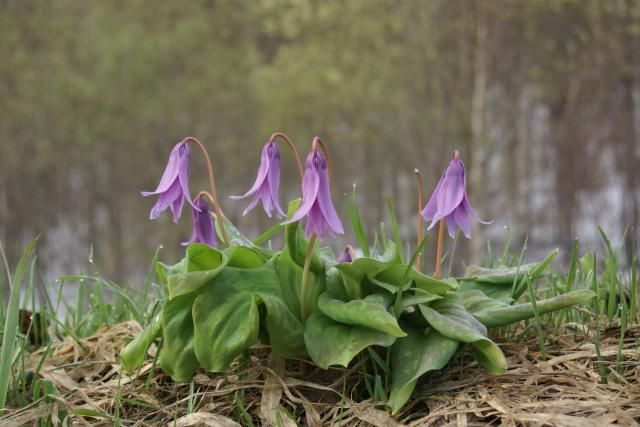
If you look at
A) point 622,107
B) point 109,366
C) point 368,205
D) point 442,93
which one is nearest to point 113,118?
point 368,205

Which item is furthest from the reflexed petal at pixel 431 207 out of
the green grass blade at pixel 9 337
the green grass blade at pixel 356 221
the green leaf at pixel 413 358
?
the green grass blade at pixel 9 337

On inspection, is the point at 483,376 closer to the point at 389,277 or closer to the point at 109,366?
the point at 389,277

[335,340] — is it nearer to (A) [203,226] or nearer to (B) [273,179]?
(B) [273,179]

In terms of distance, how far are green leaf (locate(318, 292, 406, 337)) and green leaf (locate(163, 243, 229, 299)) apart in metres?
0.26

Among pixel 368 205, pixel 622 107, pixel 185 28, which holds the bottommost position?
pixel 368 205

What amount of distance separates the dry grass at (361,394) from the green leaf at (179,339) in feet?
0.20

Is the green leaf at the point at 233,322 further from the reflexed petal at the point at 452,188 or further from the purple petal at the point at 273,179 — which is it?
the reflexed petal at the point at 452,188

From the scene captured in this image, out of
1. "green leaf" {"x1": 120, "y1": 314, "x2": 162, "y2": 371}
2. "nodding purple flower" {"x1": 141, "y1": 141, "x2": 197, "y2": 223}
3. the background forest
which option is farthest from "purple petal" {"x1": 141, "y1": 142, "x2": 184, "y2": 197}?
the background forest

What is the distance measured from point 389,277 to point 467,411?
36cm

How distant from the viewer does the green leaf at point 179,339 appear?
1.85 meters

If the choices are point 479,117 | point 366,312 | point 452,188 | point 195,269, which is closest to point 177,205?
point 195,269

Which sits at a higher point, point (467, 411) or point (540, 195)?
point (467, 411)

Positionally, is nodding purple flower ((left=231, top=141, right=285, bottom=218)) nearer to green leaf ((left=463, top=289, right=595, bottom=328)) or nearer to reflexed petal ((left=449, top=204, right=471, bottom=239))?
reflexed petal ((left=449, top=204, right=471, bottom=239))

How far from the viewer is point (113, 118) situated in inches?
653
